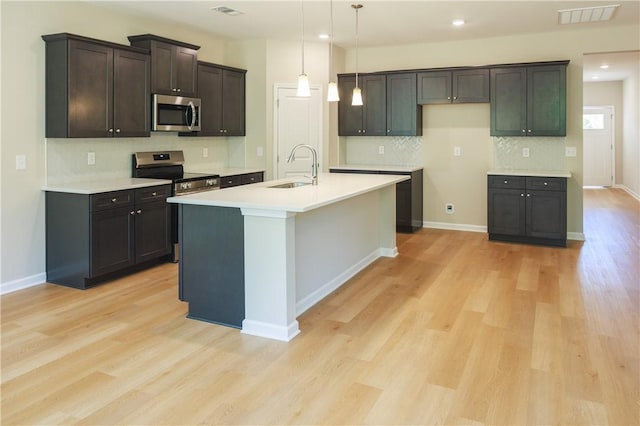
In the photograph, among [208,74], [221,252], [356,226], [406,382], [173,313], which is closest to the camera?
[406,382]

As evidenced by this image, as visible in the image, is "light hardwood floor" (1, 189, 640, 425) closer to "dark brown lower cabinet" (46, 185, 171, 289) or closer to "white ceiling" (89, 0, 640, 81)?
"dark brown lower cabinet" (46, 185, 171, 289)

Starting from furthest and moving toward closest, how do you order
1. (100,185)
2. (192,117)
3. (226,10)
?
(192,117)
(226,10)
(100,185)

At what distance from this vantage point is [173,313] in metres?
3.80

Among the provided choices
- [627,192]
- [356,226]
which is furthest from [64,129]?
[627,192]

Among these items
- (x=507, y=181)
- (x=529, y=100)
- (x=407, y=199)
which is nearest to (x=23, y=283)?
(x=407, y=199)

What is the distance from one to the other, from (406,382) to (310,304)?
54.2 inches

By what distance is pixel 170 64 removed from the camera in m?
5.46

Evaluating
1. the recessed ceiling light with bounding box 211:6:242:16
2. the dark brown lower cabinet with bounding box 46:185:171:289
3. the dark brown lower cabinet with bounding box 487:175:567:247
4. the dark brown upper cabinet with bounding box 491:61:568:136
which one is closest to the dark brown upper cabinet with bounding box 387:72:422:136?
the dark brown upper cabinet with bounding box 491:61:568:136

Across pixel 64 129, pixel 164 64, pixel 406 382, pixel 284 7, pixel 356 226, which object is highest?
pixel 284 7

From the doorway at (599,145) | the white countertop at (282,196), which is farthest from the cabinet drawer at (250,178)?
the doorway at (599,145)

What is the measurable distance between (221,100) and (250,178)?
1.04 meters

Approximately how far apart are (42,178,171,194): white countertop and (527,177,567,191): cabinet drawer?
416 centimetres

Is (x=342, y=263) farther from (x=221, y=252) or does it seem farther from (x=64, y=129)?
(x=64, y=129)

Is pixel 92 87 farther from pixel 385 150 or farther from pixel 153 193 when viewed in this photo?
pixel 385 150
